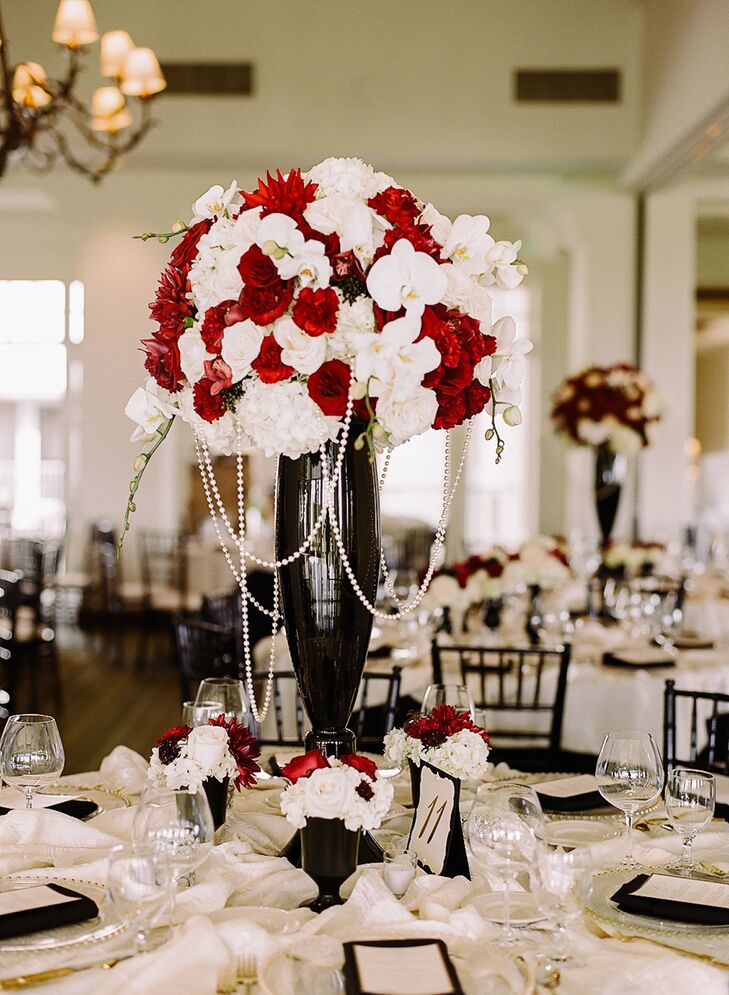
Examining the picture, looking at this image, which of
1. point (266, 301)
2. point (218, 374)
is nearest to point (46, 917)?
point (218, 374)

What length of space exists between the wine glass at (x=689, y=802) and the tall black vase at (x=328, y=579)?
0.58m

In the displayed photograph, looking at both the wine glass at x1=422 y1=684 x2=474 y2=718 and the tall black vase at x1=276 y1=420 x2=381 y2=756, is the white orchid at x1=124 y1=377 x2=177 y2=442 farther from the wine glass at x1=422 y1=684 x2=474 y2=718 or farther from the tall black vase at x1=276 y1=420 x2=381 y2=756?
the wine glass at x1=422 y1=684 x2=474 y2=718

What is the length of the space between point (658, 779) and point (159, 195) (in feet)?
27.8

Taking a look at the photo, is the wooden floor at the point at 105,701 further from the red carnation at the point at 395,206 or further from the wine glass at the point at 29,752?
the red carnation at the point at 395,206

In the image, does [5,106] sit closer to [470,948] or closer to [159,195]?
[470,948]

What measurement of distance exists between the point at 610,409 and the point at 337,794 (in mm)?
5712

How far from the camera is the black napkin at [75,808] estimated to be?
7.13ft

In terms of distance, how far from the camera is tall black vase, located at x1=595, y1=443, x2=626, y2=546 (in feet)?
23.5

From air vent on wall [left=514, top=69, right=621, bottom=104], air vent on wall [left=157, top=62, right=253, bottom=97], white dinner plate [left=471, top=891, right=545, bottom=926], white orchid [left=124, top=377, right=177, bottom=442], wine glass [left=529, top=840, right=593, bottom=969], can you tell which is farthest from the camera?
air vent on wall [left=514, top=69, right=621, bottom=104]

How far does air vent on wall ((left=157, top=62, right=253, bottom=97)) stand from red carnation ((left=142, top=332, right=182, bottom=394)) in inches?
295

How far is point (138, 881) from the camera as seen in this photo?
148cm

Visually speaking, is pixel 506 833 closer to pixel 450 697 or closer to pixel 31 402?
pixel 450 697

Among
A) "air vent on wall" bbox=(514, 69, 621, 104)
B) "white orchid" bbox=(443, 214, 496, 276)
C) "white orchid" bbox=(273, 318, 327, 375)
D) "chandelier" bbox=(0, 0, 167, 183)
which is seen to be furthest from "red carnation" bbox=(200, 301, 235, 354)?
"air vent on wall" bbox=(514, 69, 621, 104)

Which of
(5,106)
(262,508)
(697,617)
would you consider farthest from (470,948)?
(262,508)
